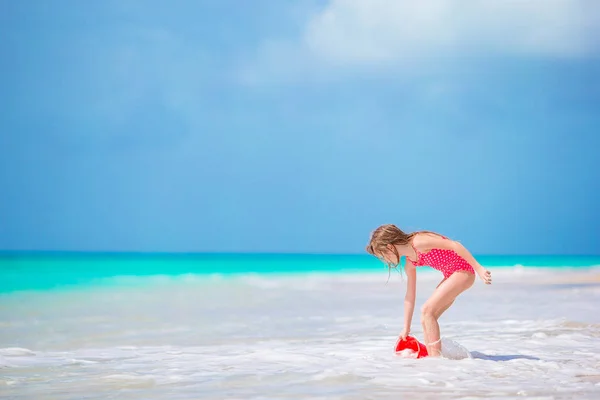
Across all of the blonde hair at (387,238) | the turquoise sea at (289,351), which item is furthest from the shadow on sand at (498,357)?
the blonde hair at (387,238)

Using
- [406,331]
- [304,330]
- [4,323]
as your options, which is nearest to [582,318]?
[304,330]

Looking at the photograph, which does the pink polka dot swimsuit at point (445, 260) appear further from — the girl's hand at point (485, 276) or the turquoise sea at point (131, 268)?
the turquoise sea at point (131, 268)

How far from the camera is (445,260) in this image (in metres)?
5.37

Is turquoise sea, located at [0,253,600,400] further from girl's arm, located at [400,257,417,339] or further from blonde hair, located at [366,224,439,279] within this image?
blonde hair, located at [366,224,439,279]

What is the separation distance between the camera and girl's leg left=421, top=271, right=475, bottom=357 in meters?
5.21

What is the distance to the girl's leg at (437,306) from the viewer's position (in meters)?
5.21

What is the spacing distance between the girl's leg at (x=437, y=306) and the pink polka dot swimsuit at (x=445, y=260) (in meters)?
0.05

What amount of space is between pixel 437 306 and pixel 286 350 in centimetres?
135

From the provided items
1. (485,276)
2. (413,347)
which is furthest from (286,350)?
(485,276)

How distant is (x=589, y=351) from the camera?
5.69m

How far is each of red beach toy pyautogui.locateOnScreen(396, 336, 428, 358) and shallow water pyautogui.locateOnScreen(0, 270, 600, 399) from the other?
3.2 inches

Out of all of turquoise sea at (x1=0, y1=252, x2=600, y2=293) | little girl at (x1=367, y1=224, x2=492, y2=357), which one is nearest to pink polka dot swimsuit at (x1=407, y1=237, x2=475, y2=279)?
little girl at (x1=367, y1=224, x2=492, y2=357)

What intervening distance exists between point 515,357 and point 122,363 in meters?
2.89

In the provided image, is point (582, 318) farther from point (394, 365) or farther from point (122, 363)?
point (122, 363)
